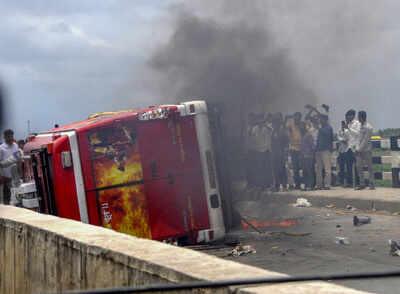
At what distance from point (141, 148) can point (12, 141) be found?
214 inches

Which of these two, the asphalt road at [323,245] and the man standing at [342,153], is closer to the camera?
the asphalt road at [323,245]

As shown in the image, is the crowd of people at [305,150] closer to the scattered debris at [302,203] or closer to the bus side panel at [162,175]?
the scattered debris at [302,203]

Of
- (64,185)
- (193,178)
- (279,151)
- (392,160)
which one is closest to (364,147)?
(392,160)

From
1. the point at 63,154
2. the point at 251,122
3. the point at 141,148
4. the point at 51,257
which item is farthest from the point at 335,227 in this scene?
the point at 51,257

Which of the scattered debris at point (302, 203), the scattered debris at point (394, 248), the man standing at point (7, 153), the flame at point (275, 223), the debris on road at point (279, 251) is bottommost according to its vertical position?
the scattered debris at point (394, 248)

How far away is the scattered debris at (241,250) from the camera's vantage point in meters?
9.24

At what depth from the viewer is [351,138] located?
15695 mm

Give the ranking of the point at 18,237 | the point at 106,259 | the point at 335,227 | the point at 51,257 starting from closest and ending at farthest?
the point at 106,259 < the point at 51,257 < the point at 18,237 < the point at 335,227

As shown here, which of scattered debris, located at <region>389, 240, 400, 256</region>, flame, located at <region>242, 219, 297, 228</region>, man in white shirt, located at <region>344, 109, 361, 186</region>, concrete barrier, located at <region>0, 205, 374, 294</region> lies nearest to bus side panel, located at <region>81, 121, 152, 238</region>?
concrete barrier, located at <region>0, 205, 374, 294</region>

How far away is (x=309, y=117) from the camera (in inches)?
683

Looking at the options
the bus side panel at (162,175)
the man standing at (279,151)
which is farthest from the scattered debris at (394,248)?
the man standing at (279,151)

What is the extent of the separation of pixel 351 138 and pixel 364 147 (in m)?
0.43

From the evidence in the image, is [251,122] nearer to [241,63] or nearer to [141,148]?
[241,63]

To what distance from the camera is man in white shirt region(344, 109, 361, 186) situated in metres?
15.5
